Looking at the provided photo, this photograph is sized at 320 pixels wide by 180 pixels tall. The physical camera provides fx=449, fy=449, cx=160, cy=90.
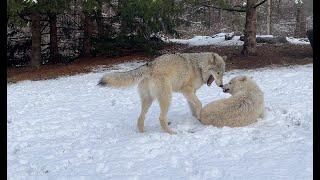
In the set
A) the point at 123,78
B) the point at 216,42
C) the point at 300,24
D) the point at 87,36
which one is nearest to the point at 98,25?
the point at 87,36

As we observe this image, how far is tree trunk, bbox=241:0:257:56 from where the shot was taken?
624 inches

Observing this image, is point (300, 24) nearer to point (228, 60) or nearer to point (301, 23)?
point (301, 23)

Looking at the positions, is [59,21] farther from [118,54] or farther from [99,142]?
[99,142]

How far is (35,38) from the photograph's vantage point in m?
18.3

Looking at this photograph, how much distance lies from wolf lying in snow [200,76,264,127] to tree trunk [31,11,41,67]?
12.0 metres

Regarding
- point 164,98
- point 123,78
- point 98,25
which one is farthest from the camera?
point 98,25

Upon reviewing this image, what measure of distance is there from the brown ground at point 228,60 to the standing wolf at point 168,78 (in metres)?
7.48

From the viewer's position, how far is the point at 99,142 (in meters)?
7.18

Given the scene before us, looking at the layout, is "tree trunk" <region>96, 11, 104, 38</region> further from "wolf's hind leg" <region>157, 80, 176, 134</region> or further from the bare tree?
"wolf's hind leg" <region>157, 80, 176, 134</region>

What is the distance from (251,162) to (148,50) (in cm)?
1349

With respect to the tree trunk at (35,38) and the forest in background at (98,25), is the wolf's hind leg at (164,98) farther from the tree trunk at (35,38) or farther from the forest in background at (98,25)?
the tree trunk at (35,38)

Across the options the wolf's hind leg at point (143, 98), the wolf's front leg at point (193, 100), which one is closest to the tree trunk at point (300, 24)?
the wolf's front leg at point (193, 100)

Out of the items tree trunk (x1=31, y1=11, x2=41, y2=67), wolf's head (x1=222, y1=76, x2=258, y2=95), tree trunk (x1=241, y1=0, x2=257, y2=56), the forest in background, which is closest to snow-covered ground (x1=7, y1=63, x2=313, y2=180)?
wolf's head (x1=222, y1=76, x2=258, y2=95)

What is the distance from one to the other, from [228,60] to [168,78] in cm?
927
